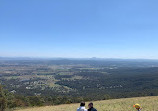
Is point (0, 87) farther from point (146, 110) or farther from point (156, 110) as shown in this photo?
point (156, 110)

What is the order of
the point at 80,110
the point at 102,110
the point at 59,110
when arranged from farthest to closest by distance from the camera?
the point at 59,110 < the point at 102,110 < the point at 80,110

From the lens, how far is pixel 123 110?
742 inches

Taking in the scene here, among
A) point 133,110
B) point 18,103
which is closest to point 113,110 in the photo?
point 133,110

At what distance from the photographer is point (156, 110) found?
1814 centimetres

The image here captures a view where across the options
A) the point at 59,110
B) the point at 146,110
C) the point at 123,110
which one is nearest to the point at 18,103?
the point at 59,110

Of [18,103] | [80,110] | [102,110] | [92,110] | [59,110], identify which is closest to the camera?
[92,110]

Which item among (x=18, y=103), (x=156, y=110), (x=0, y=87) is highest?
(x=0, y=87)

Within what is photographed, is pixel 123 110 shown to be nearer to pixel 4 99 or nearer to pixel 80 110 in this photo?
pixel 80 110

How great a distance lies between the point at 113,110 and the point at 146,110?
434 centimetres

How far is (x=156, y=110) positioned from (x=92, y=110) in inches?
568

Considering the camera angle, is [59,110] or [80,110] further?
[59,110]

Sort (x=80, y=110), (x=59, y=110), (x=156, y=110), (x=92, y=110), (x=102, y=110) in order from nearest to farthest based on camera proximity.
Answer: (x=92, y=110), (x=80, y=110), (x=156, y=110), (x=102, y=110), (x=59, y=110)

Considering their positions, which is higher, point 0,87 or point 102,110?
point 0,87

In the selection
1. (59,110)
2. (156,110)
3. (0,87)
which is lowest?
(59,110)
